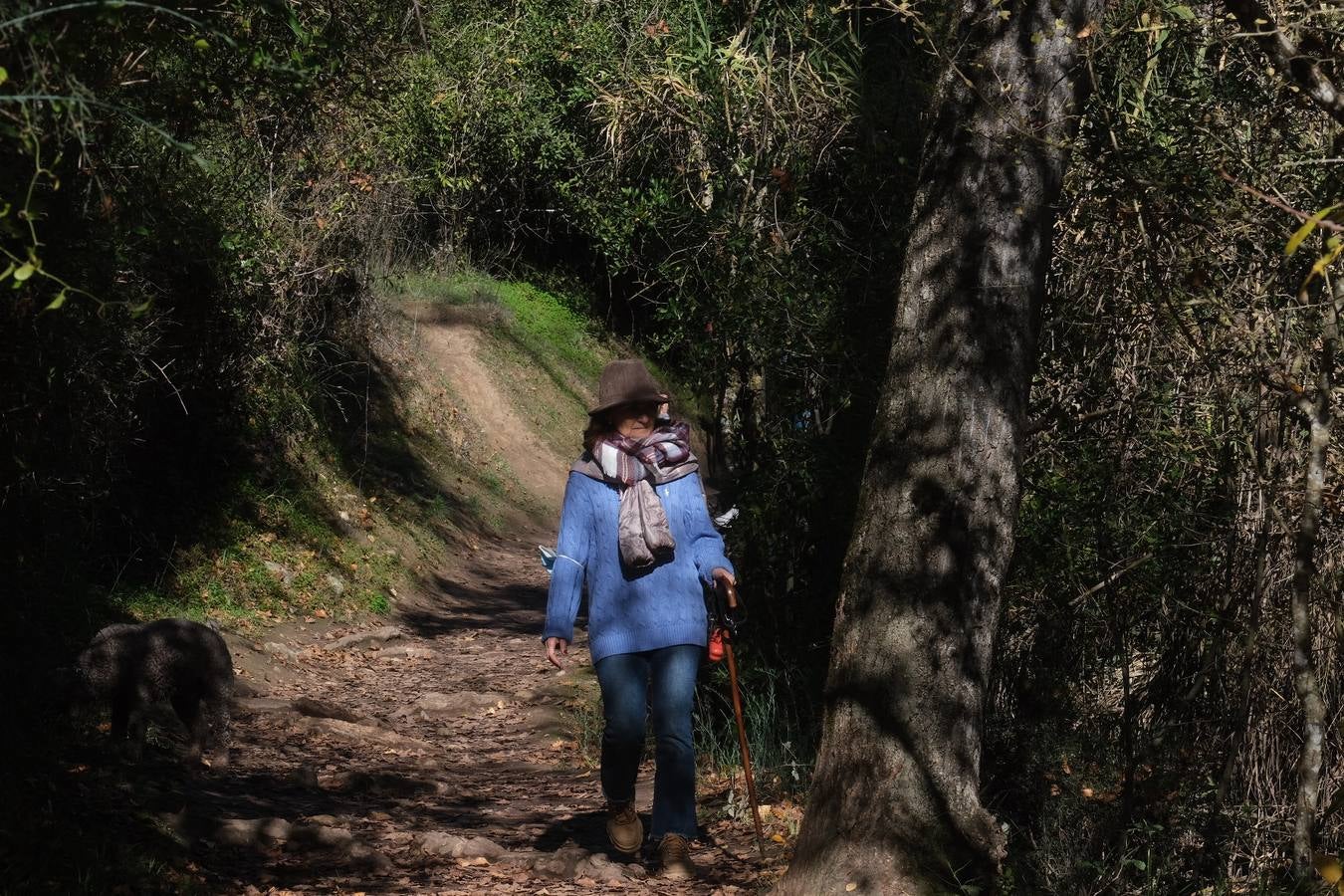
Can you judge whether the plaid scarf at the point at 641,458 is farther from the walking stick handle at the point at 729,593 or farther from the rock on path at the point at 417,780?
the rock on path at the point at 417,780

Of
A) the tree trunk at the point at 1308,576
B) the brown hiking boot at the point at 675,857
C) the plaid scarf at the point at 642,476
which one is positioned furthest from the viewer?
the brown hiking boot at the point at 675,857

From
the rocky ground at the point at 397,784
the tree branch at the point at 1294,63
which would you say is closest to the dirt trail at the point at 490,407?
the rocky ground at the point at 397,784

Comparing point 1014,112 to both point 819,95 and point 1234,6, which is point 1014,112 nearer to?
point 1234,6

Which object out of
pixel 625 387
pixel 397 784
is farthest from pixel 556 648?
pixel 397 784

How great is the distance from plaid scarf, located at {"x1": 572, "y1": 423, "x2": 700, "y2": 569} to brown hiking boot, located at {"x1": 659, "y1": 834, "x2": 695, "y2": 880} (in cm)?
117

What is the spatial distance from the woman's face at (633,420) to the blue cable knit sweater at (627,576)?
243mm

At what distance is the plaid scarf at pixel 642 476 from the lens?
239 inches

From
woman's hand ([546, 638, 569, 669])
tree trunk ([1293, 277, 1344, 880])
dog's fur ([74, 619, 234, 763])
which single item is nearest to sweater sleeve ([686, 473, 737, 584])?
woman's hand ([546, 638, 569, 669])

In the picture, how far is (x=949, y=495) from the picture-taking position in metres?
5.37

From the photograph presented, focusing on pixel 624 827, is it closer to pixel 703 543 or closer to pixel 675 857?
pixel 675 857

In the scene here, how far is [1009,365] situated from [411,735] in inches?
236

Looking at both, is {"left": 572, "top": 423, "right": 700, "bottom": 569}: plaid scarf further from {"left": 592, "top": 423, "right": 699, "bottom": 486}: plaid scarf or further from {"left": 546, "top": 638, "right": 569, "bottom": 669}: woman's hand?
{"left": 546, "top": 638, "right": 569, "bottom": 669}: woman's hand

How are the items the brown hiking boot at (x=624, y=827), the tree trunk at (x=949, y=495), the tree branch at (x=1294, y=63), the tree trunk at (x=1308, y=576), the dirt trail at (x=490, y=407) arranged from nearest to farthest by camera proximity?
the tree branch at (x=1294, y=63)
the tree trunk at (x=1308, y=576)
the tree trunk at (x=949, y=495)
the brown hiking boot at (x=624, y=827)
the dirt trail at (x=490, y=407)

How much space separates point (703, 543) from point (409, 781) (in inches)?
115
